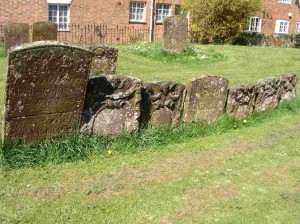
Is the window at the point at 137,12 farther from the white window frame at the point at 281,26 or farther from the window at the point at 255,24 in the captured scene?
the white window frame at the point at 281,26

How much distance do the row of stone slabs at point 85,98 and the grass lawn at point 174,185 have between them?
20.7 inches

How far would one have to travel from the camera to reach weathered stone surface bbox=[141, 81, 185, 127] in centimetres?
694

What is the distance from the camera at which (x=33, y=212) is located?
4574 millimetres

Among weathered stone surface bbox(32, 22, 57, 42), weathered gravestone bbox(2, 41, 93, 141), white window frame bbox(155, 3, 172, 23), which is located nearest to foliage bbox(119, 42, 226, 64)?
weathered stone surface bbox(32, 22, 57, 42)

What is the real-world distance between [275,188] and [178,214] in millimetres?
1725

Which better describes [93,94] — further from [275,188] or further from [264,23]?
[264,23]

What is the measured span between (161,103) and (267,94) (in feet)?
10.1

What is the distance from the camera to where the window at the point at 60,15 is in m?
21.7

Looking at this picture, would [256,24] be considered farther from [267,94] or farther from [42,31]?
[267,94]

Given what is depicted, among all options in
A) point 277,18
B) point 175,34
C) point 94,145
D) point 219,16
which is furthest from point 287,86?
point 277,18

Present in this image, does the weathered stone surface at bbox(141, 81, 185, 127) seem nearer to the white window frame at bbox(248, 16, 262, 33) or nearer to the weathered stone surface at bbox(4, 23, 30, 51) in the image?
the weathered stone surface at bbox(4, 23, 30, 51)

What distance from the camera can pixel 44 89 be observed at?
18.6ft

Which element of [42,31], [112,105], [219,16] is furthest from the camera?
[219,16]

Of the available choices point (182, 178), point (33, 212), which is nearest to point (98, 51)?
point (182, 178)
